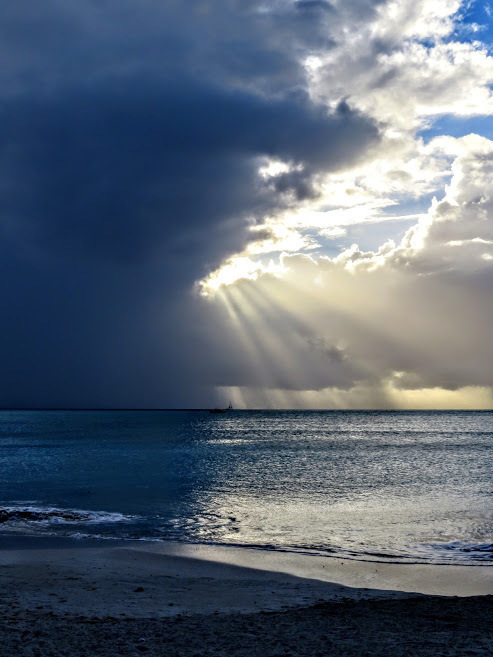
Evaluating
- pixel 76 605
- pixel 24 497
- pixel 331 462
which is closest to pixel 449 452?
pixel 331 462

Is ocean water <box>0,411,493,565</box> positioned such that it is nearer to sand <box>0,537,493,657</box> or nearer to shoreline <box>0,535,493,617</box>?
shoreline <box>0,535,493,617</box>

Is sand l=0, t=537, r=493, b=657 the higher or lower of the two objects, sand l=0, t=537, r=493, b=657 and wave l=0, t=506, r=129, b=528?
the higher

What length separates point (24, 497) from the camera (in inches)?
1426

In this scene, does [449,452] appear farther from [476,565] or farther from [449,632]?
[449,632]

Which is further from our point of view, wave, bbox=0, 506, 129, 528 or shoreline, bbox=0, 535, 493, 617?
wave, bbox=0, 506, 129, 528

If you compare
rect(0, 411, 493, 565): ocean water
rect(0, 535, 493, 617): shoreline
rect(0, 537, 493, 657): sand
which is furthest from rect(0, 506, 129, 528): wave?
rect(0, 537, 493, 657): sand

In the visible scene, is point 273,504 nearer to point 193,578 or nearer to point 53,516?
point 53,516

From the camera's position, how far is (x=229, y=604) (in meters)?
13.9

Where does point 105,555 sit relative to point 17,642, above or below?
below

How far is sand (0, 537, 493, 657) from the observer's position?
10.5 m

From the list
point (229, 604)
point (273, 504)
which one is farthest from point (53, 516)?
point (229, 604)

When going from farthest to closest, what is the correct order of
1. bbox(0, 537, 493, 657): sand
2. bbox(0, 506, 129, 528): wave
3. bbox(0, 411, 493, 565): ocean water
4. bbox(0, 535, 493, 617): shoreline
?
1. bbox(0, 506, 129, 528): wave
2. bbox(0, 411, 493, 565): ocean water
3. bbox(0, 535, 493, 617): shoreline
4. bbox(0, 537, 493, 657): sand

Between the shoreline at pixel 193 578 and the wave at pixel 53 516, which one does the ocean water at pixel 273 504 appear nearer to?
the wave at pixel 53 516

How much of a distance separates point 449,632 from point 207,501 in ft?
79.9
